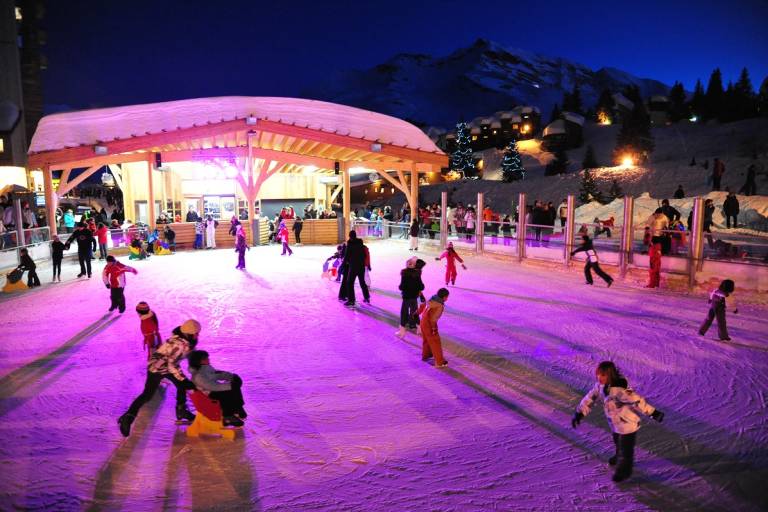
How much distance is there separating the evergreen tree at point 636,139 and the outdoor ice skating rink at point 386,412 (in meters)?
34.7

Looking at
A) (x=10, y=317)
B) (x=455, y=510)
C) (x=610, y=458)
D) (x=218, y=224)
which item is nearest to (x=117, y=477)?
(x=455, y=510)

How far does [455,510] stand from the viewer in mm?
3689

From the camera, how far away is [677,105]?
5262 cm

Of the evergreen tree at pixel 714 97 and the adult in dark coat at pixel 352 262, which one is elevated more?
the evergreen tree at pixel 714 97

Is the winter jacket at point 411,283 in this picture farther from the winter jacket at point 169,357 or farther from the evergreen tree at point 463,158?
the evergreen tree at point 463,158

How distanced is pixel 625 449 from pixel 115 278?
8.42 m

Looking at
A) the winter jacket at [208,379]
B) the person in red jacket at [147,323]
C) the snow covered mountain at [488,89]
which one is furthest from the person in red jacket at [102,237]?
the snow covered mountain at [488,89]

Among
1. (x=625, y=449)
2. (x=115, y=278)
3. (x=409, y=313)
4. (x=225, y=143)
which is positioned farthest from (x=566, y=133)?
(x=625, y=449)

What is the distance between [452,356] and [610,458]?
9.81ft

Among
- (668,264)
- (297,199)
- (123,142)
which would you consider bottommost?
(668,264)

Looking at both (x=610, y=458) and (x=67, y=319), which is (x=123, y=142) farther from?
(x=610, y=458)

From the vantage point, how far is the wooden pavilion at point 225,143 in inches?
722

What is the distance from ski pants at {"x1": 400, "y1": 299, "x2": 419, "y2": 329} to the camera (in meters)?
8.20

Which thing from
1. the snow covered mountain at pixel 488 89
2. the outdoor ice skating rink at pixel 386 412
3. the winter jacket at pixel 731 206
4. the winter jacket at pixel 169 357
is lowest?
the outdoor ice skating rink at pixel 386 412
